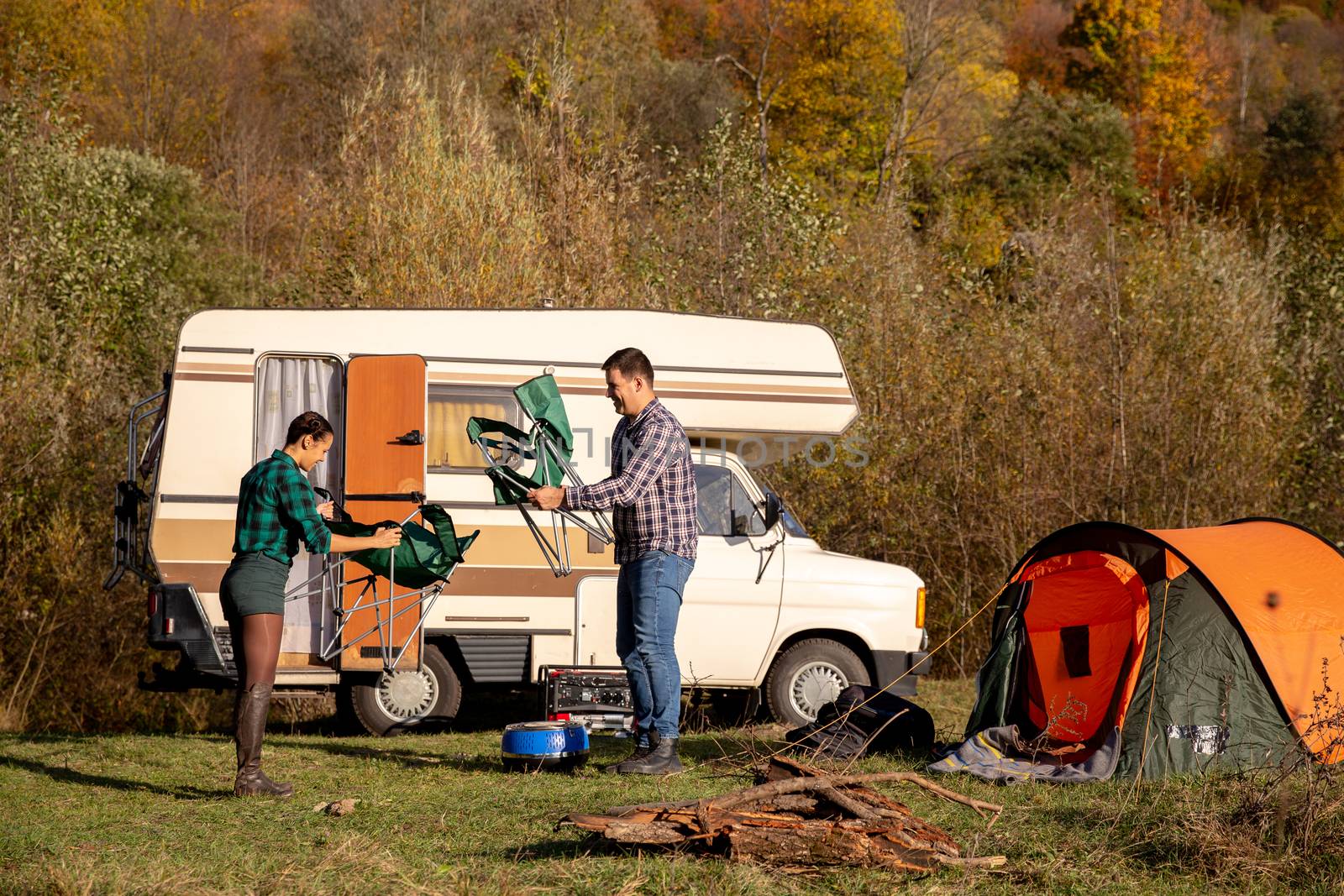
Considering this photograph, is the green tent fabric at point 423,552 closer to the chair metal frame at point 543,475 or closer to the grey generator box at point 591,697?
the chair metal frame at point 543,475

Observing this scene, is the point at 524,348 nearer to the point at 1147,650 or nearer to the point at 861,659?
the point at 861,659

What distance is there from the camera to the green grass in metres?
4.71

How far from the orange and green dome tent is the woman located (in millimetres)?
3664

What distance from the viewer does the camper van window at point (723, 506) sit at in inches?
387

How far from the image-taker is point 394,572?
8414 mm

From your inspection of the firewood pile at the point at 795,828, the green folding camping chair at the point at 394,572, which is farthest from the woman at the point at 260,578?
the firewood pile at the point at 795,828

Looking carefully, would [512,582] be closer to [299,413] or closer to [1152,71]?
[299,413]

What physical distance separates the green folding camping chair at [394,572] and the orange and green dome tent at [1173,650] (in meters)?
3.23

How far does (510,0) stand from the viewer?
102 ft

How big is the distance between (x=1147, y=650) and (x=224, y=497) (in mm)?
5915

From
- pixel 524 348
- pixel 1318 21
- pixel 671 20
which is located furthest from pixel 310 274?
pixel 1318 21

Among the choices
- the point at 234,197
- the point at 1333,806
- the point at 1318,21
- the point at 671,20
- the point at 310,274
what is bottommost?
the point at 1333,806

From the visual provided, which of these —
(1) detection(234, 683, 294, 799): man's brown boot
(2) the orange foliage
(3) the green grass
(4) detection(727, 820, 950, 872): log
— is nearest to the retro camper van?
(3) the green grass

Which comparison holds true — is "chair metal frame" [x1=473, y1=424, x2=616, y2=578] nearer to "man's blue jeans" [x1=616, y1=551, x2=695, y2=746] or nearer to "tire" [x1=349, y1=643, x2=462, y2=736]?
"man's blue jeans" [x1=616, y1=551, x2=695, y2=746]
